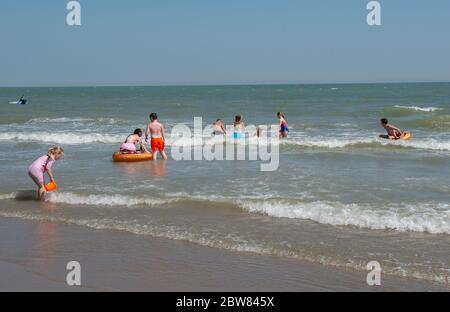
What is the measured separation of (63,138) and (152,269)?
1583cm

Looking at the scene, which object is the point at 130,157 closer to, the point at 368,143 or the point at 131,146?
the point at 131,146

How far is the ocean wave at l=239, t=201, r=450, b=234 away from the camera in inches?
283

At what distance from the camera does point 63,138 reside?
804 inches

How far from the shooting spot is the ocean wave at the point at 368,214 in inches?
283

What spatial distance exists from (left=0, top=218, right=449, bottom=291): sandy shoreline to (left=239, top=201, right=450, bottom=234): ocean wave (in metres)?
1.84

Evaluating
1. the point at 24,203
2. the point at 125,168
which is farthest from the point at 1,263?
the point at 125,168

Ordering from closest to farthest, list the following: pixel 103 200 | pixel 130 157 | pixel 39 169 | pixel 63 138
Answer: pixel 103 200
pixel 39 169
pixel 130 157
pixel 63 138

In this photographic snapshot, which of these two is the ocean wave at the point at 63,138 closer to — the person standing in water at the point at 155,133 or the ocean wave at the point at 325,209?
the person standing in water at the point at 155,133

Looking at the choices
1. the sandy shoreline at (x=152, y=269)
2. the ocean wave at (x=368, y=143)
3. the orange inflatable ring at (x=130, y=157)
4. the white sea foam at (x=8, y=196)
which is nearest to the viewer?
the sandy shoreline at (x=152, y=269)

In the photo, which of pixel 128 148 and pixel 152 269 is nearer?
pixel 152 269

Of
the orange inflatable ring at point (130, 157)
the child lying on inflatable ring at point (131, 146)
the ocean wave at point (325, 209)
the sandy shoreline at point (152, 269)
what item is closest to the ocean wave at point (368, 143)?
the child lying on inflatable ring at point (131, 146)

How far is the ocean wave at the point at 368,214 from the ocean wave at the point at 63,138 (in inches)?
477

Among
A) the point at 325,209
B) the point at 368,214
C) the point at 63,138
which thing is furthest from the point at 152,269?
the point at 63,138
